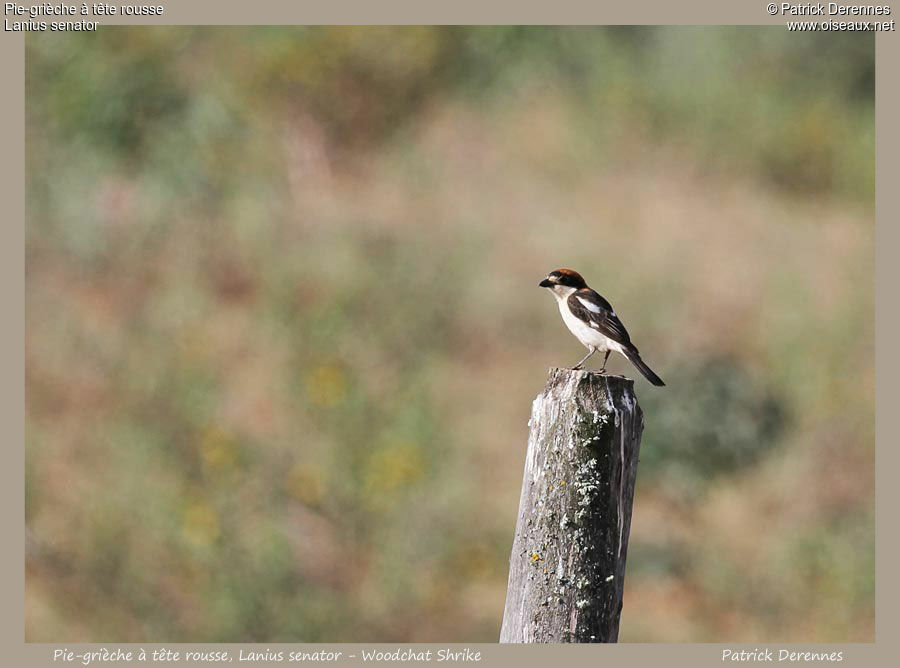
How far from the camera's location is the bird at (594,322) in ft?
18.8

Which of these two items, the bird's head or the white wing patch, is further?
the bird's head

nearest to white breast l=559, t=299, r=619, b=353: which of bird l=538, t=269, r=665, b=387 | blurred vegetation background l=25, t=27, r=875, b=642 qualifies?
bird l=538, t=269, r=665, b=387

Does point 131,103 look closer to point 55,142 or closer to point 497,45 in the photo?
point 55,142

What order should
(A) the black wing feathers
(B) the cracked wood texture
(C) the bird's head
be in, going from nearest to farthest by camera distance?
1. (B) the cracked wood texture
2. (A) the black wing feathers
3. (C) the bird's head

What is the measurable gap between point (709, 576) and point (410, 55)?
1051 centimetres

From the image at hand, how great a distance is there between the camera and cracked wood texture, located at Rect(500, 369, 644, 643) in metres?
3.81

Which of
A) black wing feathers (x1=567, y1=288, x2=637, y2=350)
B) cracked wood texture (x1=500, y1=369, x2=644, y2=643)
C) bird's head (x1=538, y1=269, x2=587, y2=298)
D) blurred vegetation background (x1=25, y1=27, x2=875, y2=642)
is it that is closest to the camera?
cracked wood texture (x1=500, y1=369, x2=644, y2=643)

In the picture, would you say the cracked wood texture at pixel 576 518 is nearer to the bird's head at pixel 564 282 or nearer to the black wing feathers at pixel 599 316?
the black wing feathers at pixel 599 316

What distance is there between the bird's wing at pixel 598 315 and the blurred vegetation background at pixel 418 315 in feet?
10.8

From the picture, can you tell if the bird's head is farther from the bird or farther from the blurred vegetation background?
the blurred vegetation background

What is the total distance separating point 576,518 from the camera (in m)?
3.81

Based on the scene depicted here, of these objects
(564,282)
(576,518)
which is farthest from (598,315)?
(576,518)

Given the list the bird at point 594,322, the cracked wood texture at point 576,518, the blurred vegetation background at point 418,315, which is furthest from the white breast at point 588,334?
the blurred vegetation background at point 418,315

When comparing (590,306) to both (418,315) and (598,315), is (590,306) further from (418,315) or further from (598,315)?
(418,315)
